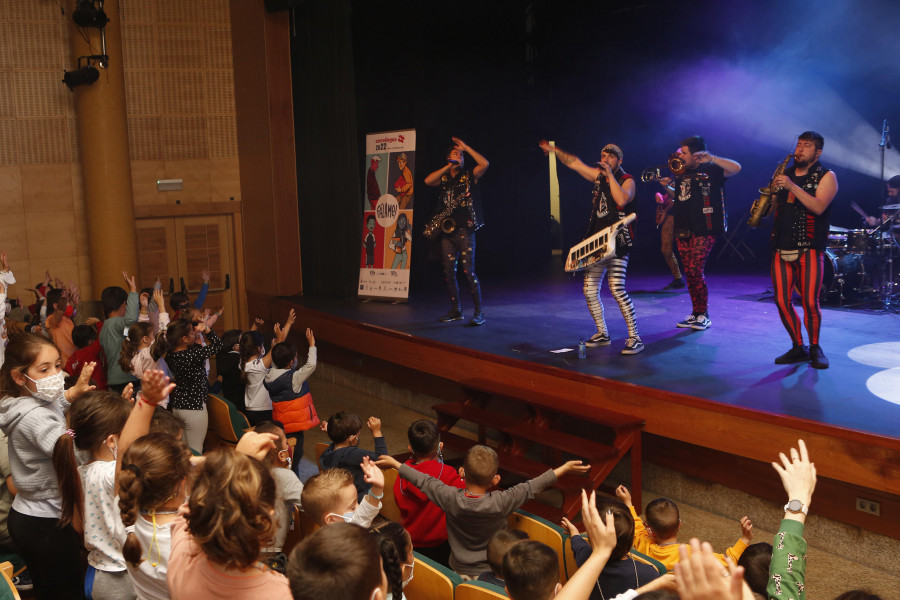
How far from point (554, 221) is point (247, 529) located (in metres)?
10.4

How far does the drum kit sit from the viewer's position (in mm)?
6898

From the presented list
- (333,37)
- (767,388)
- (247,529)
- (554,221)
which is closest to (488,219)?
(554,221)

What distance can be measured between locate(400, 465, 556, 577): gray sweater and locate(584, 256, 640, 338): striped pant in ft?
7.87

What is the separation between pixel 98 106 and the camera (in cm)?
840

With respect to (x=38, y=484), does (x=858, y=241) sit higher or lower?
higher

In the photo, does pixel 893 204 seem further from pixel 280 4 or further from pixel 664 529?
pixel 280 4

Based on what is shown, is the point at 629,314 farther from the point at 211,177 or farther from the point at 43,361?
the point at 211,177

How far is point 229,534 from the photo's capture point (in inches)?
63.0

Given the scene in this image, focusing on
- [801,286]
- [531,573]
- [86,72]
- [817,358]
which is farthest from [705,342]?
[86,72]

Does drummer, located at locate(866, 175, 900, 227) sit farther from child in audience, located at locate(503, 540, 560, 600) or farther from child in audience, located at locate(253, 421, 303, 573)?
child in audience, located at locate(503, 540, 560, 600)

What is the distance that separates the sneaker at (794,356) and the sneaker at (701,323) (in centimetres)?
117

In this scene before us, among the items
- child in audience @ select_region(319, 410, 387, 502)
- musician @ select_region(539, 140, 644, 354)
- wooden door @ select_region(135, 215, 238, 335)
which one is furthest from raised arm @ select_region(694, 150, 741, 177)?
wooden door @ select_region(135, 215, 238, 335)

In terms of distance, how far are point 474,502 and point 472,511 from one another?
1.4 inches

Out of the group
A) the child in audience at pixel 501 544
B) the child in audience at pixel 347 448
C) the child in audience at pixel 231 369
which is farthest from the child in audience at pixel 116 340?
the child in audience at pixel 501 544
